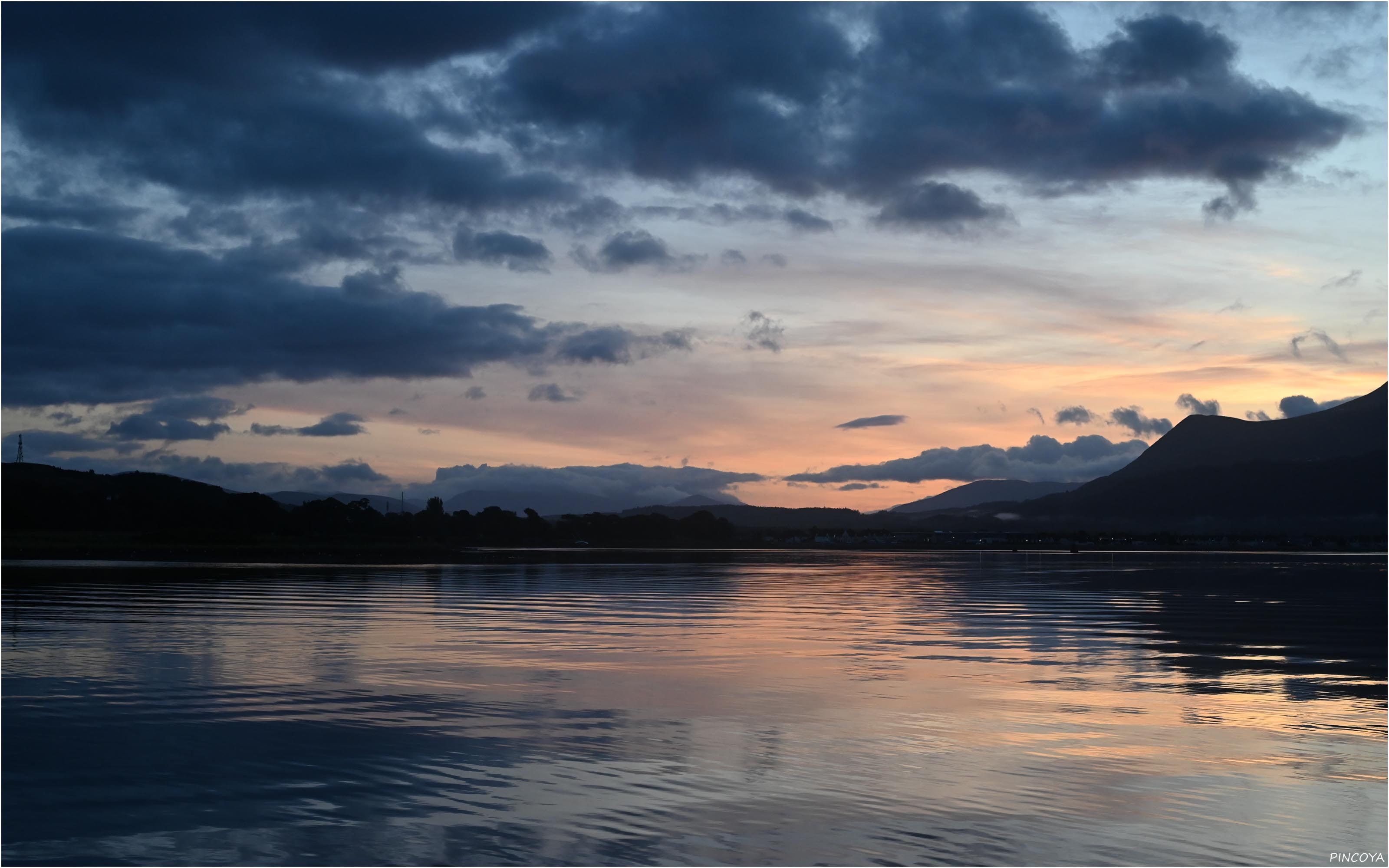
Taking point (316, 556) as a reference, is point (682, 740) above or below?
above

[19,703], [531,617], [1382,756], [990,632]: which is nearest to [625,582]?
[531,617]

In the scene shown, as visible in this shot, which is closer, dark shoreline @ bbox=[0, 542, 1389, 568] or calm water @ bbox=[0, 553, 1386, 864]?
calm water @ bbox=[0, 553, 1386, 864]

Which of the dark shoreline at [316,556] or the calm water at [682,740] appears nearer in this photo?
the calm water at [682,740]

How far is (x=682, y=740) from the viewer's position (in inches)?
757

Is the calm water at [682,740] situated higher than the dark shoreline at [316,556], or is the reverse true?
the calm water at [682,740]

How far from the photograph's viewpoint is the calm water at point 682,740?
44.8ft

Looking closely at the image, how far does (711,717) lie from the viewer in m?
21.4

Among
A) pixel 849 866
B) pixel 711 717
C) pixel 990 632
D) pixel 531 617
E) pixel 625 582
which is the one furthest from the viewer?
pixel 625 582

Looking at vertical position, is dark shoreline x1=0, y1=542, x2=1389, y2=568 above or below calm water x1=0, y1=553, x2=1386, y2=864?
below

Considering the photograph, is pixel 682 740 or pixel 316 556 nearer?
pixel 682 740

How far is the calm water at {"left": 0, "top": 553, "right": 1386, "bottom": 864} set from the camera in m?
13.6

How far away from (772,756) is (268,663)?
1543 centimetres

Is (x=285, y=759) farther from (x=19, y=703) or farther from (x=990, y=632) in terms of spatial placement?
(x=990, y=632)

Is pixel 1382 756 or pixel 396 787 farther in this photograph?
pixel 1382 756
